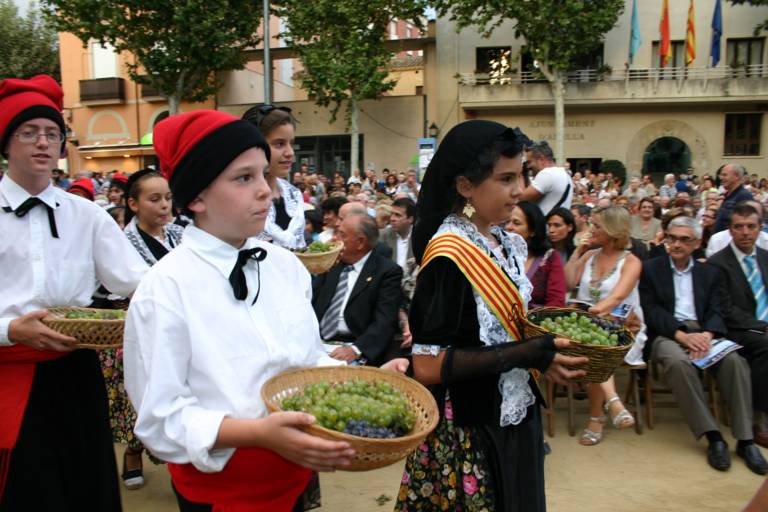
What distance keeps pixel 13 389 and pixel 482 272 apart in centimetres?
193

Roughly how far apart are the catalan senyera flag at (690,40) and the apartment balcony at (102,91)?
1006 inches

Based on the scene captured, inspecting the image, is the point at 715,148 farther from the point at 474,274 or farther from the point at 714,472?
the point at 474,274

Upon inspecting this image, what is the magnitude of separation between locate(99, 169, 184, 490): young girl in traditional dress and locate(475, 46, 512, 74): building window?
23.7 metres

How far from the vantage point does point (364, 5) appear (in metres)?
22.9

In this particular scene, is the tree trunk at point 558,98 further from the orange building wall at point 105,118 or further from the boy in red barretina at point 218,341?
the boy in red barretina at point 218,341

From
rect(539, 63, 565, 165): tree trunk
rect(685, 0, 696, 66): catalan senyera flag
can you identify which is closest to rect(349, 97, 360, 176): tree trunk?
rect(539, 63, 565, 165): tree trunk

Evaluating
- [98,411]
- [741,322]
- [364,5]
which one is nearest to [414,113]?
[364,5]

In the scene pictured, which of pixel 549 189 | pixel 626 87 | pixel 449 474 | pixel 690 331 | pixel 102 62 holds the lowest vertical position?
pixel 690 331

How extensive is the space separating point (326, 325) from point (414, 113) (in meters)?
22.8

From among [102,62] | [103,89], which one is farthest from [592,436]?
[102,62]

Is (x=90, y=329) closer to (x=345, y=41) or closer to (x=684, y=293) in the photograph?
(x=684, y=293)

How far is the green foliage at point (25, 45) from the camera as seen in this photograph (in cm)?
2967

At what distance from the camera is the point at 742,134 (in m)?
25.0

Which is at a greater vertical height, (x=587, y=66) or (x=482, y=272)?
(x=587, y=66)
